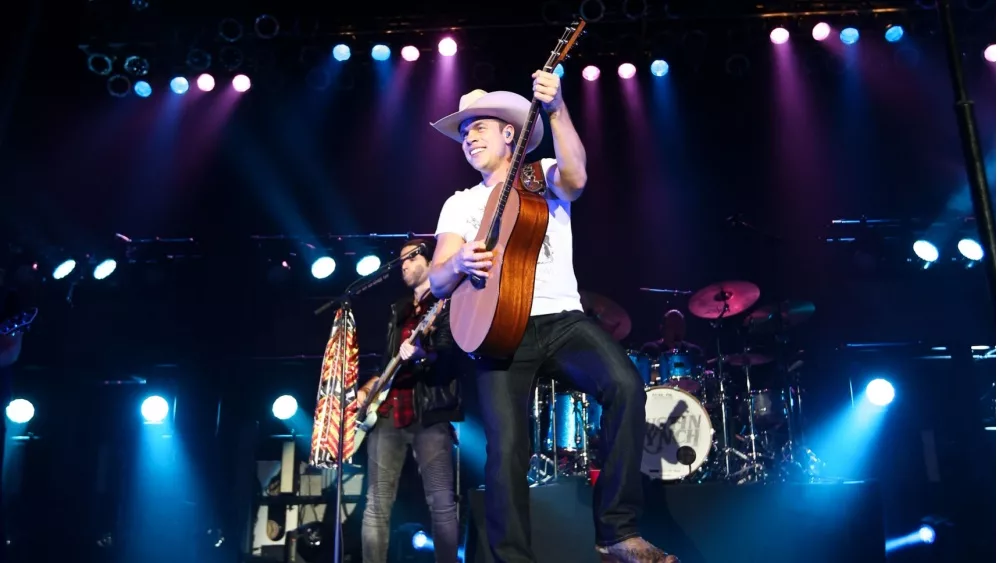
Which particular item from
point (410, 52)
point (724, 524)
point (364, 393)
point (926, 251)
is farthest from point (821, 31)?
point (364, 393)

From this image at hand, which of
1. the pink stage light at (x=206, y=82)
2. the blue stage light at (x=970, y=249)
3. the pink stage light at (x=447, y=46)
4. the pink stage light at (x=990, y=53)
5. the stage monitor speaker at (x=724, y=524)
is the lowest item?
the stage monitor speaker at (x=724, y=524)

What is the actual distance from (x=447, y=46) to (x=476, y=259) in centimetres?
683

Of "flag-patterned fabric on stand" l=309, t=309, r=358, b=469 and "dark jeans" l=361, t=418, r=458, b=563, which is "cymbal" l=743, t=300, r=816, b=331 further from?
"flag-patterned fabric on stand" l=309, t=309, r=358, b=469

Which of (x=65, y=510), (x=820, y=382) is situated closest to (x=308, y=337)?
(x=65, y=510)

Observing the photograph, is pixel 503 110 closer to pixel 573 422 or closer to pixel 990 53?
pixel 573 422

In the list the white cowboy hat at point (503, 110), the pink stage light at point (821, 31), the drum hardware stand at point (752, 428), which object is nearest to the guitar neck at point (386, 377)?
the white cowboy hat at point (503, 110)

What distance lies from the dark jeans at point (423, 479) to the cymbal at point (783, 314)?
Answer: 384 centimetres

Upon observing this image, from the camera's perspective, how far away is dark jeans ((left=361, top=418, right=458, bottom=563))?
19.2ft

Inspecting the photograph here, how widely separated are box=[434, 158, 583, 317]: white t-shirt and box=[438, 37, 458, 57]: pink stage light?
6.01m

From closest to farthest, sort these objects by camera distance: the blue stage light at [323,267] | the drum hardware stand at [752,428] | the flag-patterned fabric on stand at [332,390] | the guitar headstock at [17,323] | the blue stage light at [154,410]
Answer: the flag-patterned fabric on stand at [332,390] < the guitar headstock at [17,323] < the drum hardware stand at [752,428] < the blue stage light at [154,410] < the blue stage light at [323,267]

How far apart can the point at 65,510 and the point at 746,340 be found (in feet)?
25.7

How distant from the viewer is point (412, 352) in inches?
233

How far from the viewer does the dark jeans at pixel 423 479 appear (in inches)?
230

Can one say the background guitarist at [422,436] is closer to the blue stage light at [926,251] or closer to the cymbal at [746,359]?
the cymbal at [746,359]
